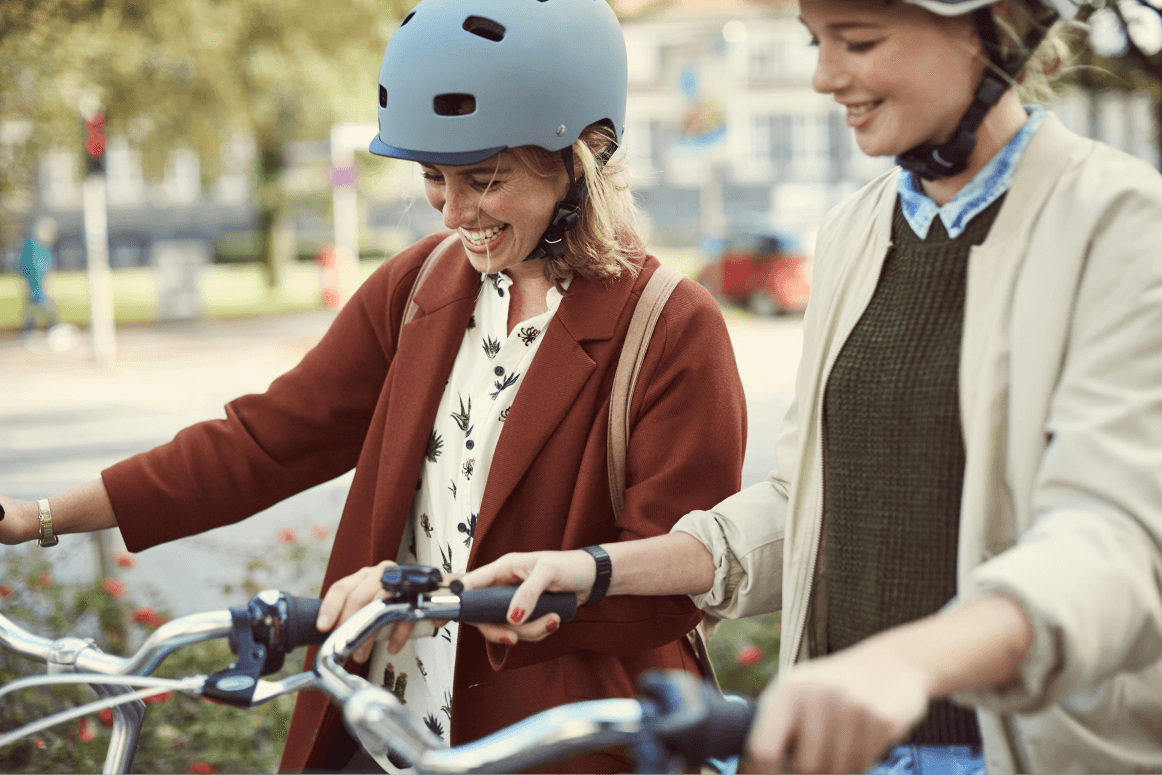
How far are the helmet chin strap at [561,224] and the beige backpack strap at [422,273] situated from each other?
0.27m

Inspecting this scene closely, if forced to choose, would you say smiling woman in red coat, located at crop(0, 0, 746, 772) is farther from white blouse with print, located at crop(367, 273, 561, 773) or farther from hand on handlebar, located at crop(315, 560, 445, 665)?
hand on handlebar, located at crop(315, 560, 445, 665)

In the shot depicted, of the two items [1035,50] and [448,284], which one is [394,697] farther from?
[1035,50]

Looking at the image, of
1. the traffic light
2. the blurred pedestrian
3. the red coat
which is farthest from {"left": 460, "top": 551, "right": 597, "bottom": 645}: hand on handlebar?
the blurred pedestrian

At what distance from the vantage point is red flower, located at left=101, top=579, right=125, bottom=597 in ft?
15.1

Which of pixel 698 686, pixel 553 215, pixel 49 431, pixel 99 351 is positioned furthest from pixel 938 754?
pixel 99 351

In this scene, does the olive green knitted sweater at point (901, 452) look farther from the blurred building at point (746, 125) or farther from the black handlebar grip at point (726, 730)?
the blurred building at point (746, 125)

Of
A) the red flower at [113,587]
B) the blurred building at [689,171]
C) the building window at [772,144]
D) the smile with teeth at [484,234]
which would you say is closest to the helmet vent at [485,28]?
the smile with teeth at [484,234]

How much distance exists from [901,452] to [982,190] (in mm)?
434

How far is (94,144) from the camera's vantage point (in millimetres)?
15398

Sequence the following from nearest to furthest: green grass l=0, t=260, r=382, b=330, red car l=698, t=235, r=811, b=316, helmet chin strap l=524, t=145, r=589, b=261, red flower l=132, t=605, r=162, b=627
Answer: helmet chin strap l=524, t=145, r=589, b=261, red flower l=132, t=605, r=162, b=627, red car l=698, t=235, r=811, b=316, green grass l=0, t=260, r=382, b=330

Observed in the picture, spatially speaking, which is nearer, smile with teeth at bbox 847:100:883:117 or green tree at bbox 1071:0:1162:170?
smile with teeth at bbox 847:100:883:117

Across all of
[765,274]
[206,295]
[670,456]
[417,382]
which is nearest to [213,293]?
[206,295]

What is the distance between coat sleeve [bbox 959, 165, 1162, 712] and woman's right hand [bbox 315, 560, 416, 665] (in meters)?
0.98

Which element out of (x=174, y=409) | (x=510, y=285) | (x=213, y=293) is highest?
(x=510, y=285)
